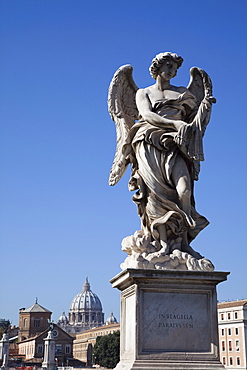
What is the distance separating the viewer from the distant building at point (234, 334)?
7150 centimetres

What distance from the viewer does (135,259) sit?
721 centimetres

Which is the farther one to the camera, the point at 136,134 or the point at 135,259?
the point at 136,134

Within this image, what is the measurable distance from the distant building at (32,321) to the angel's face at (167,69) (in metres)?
133

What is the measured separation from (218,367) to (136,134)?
349cm

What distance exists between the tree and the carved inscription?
9638cm

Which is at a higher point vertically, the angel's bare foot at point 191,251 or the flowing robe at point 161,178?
the flowing robe at point 161,178

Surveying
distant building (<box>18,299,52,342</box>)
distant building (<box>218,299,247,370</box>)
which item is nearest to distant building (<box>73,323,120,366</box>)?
distant building (<box>18,299,52,342</box>)

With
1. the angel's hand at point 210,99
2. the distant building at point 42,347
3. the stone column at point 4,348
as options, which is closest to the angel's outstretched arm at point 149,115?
the angel's hand at point 210,99

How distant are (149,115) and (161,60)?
967mm

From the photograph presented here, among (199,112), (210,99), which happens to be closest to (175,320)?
(199,112)

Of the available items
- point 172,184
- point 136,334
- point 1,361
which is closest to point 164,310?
point 136,334

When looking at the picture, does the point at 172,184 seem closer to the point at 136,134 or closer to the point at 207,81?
the point at 136,134

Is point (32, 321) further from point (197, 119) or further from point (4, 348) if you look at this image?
point (197, 119)

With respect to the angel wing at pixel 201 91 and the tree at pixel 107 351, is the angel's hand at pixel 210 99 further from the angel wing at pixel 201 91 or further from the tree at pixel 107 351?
the tree at pixel 107 351
